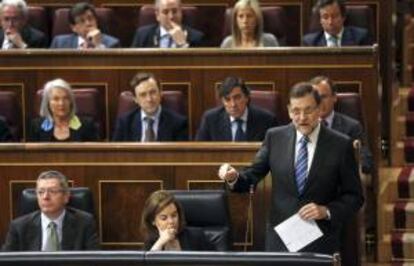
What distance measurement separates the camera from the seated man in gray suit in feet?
18.5

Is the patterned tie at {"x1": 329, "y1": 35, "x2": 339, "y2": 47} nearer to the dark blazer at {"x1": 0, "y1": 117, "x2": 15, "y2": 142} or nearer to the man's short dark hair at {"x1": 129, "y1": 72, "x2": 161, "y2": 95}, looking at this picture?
the man's short dark hair at {"x1": 129, "y1": 72, "x2": 161, "y2": 95}

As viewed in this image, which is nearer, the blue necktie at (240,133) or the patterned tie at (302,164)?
the patterned tie at (302,164)

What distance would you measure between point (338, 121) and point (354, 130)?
0.28ft

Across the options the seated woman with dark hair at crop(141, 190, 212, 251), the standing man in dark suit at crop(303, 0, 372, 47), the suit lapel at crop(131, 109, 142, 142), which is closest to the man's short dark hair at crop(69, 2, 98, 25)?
the suit lapel at crop(131, 109, 142, 142)

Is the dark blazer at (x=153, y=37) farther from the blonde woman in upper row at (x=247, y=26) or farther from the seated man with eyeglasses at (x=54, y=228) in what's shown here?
the seated man with eyeglasses at (x=54, y=228)

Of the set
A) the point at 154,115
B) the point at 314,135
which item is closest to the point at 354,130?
the point at 314,135

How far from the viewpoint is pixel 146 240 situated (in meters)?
3.84

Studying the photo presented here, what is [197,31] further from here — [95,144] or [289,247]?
[289,247]

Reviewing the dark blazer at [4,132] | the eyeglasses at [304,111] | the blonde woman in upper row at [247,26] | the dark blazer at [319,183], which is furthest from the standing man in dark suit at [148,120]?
the eyeglasses at [304,111]

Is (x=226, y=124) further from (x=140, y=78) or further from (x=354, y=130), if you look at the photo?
(x=354, y=130)

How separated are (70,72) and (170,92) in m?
0.51

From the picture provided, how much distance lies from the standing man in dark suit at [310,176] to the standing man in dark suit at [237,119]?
2.65ft

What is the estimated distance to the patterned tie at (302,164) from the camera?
12.6ft

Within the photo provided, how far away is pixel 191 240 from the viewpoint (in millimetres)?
3820
